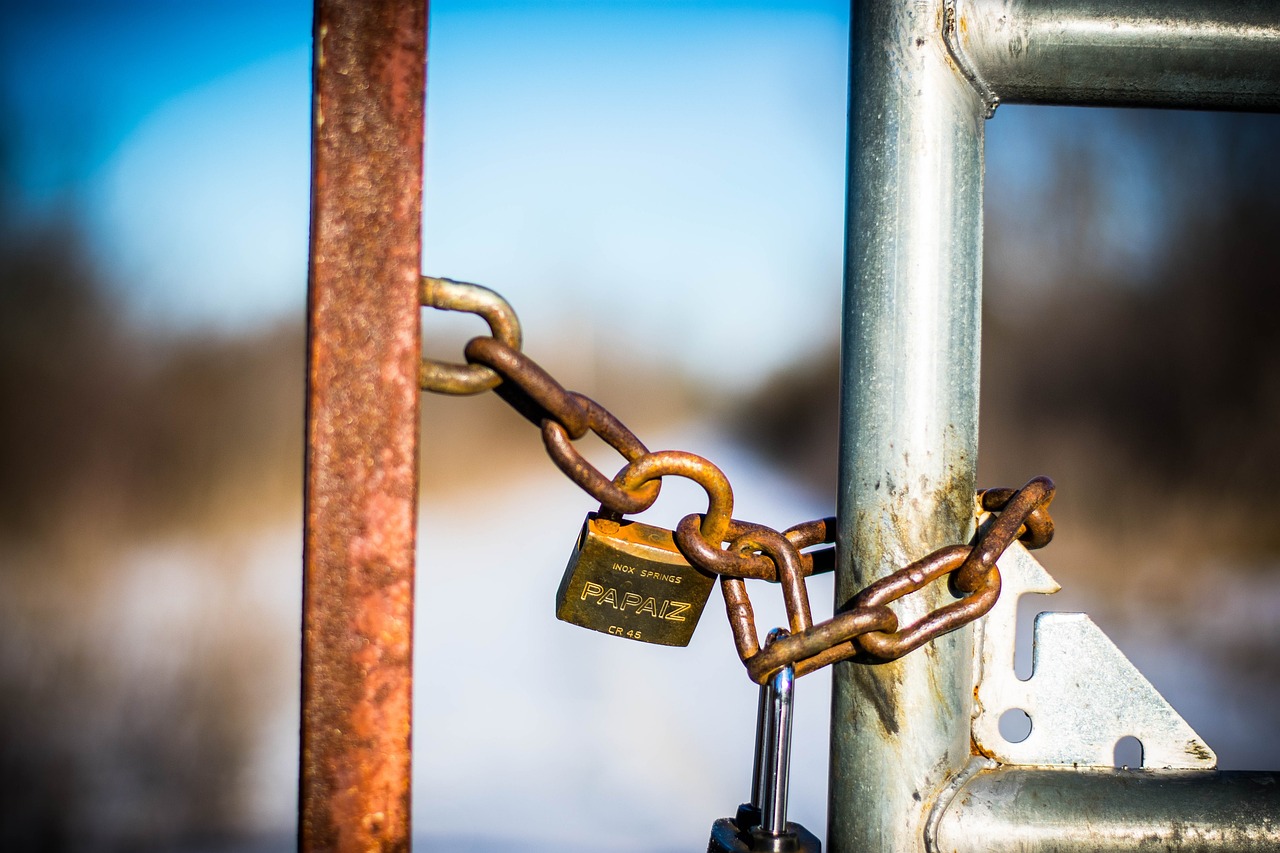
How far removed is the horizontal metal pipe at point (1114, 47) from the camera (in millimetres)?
483

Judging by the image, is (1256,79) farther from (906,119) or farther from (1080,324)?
(1080,324)

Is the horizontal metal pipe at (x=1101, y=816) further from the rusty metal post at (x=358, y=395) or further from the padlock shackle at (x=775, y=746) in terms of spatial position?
the rusty metal post at (x=358, y=395)

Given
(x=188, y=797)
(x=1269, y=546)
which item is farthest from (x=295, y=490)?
(x=1269, y=546)

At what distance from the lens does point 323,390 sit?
0.40m

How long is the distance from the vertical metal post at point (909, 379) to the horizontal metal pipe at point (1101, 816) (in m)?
0.02

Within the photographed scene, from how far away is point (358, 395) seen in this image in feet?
1.32

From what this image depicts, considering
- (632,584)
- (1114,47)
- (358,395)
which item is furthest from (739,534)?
(1114,47)

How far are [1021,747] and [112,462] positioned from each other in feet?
7.23

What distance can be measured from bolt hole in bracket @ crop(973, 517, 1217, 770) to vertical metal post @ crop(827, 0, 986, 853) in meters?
0.03

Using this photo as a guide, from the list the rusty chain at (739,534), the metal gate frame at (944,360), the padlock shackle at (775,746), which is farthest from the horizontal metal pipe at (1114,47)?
the padlock shackle at (775,746)

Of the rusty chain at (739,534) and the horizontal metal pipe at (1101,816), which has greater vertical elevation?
the rusty chain at (739,534)

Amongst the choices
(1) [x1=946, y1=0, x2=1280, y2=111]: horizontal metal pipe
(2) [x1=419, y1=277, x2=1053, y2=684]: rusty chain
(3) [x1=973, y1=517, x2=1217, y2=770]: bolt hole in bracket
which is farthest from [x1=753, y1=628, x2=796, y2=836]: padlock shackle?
(1) [x1=946, y1=0, x2=1280, y2=111]: horizontal metal pipe

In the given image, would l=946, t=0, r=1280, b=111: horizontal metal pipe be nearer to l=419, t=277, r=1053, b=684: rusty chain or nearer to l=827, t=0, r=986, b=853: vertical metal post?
l=827, t=0, r=986, b=853: vertical metal post

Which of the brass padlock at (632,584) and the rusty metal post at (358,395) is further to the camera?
the brass padlock at (632,584)
